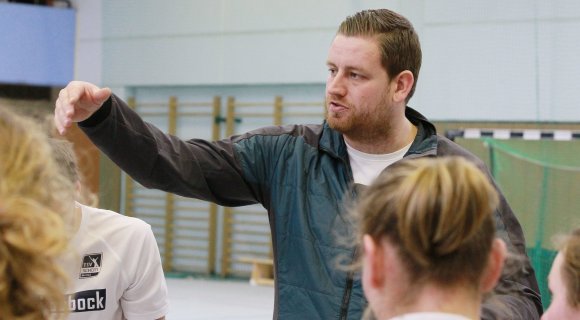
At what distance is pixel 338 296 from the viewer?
2486 millimetres

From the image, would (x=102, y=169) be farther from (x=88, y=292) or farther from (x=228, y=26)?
(x=88, y=292)


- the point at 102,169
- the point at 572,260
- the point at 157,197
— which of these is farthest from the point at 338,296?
the point at 157,197

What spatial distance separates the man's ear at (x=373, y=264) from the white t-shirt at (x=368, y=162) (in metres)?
1.11

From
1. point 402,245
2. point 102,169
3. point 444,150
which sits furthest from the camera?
point 102,169

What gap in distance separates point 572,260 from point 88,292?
1336 millimetres

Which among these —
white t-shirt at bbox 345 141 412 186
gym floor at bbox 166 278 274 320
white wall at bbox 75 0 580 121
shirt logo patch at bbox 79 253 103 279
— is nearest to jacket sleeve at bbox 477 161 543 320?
white t-shirt at bbox 345 141 412 186

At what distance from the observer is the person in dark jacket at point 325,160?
2.47m

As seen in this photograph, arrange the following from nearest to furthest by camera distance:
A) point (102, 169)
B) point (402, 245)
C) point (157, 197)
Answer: point (402, 245), point (102, 169), point (157, 197)

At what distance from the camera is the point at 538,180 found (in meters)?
8.41

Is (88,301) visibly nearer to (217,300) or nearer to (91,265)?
(91,265)

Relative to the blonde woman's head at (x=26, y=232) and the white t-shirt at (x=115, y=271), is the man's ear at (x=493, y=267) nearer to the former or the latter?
the blonde woman's head at (x=26, y=232)

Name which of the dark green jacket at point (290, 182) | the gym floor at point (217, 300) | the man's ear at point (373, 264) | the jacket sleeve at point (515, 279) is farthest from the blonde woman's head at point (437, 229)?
the gym floor at point (217, 300)

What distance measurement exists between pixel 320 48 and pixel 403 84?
29.1 ft

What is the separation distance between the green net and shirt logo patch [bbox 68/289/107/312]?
5974mm
